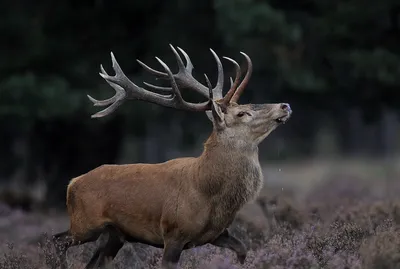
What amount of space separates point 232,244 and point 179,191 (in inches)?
27.2

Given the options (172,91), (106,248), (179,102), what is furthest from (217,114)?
(106,248)

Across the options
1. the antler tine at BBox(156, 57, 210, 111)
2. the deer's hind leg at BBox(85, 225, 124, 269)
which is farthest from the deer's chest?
the deer's hind leg at BBox(85, 225, 124, 269)

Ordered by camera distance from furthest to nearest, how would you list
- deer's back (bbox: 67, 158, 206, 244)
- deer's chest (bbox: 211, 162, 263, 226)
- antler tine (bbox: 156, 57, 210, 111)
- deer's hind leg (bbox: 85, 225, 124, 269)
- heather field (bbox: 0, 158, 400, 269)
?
deer's hind leg (bbox: 85, 225, 124, 269) < antler tine (bbox: 156, 57, 210, 111) < deer's back (bbox: 67, 158, 206, 244) < deer's chest (bbox: 211, 162, 263, 226) < heather field (bbox: 0, 158, 400, 269)

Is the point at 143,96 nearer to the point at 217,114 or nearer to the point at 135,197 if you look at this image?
the point at 217,114

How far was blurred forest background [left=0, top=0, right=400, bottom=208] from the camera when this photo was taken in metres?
17.2

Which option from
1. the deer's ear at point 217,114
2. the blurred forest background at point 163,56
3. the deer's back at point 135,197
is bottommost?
the blurred forest background at point 163,56

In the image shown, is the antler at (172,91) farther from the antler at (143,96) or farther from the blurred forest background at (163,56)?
the blurred forest background at (163,56)

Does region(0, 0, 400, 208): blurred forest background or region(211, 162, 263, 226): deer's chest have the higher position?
region(211, 162, 263, 226): deer's chest

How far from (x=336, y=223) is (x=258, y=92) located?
9.63 m

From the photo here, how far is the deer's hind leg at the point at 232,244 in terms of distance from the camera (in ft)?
29.8

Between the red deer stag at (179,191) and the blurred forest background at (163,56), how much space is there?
7665 mm

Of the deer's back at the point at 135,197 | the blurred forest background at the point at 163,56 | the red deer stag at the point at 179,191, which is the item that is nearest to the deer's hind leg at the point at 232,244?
the red deer stag at the point at 179,191

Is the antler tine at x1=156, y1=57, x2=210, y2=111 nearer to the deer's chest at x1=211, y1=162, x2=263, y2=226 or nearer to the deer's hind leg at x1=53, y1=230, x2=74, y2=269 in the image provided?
the deer's chest at x1=211, y1=162, x2=263, y2=226

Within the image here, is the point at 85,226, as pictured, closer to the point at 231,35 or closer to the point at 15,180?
the point at 231,35
